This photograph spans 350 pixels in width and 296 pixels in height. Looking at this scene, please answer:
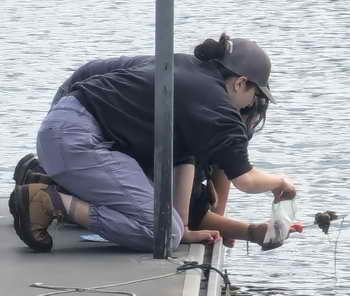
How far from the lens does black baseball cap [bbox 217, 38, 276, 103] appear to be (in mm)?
7648

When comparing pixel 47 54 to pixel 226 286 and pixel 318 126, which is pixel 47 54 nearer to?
pixel 318 126

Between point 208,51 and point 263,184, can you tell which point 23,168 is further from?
point 263,184

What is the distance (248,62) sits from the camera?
766 cm

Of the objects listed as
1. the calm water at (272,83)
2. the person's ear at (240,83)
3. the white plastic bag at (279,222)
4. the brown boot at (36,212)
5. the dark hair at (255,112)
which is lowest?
the calm water at (272,83)

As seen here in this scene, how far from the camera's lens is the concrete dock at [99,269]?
6770mm

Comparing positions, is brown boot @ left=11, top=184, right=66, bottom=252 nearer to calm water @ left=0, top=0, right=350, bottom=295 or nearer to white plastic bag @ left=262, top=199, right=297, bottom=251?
white plastic bag @ left=262, top=199, right=297, bottom=251

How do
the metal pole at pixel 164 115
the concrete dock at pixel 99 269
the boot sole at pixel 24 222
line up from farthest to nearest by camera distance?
the boot sole at pixel 24 222
the metal pole at pixel 164 115
the concrete dock at pixel 99 269

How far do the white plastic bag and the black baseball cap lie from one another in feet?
1.86

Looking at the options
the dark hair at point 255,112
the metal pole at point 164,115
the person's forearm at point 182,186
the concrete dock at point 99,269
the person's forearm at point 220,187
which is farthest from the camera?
the person's forearm at point 220,187

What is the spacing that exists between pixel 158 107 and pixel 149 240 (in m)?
0.71

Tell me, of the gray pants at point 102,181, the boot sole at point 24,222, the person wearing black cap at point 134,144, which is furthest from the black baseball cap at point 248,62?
the boot sole at point 24,222

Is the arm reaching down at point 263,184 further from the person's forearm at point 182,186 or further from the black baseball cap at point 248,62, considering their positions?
the black baseball cap at point 248,62

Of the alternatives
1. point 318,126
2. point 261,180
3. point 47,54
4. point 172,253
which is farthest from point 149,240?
point 47,54

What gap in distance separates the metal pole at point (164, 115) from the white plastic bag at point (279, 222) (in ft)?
2.58
